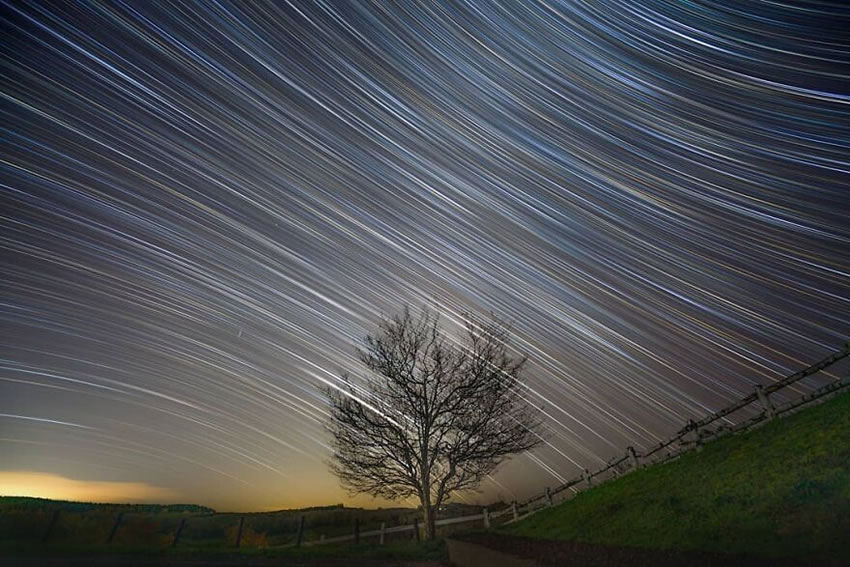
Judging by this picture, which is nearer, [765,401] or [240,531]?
[765,401]

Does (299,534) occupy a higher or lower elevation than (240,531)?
lower

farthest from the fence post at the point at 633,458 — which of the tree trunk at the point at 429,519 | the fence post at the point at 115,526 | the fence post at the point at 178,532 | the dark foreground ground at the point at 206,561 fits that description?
the fence post at the point at 115,526

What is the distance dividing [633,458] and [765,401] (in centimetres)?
553

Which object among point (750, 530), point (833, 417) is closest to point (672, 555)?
point (750, 530)

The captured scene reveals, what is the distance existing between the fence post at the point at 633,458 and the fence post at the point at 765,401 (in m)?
5.23

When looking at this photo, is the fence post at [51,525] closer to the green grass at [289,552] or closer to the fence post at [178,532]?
the green grass at [289,552]

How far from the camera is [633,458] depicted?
54.1 feet

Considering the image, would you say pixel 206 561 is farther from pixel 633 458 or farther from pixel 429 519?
pixel 633 458

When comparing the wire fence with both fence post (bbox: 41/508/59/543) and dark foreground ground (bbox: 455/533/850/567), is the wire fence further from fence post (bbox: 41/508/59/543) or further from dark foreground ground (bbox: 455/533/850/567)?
dark foreground ground (bbox: 455/533/850/567)

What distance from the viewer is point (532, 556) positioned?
6137 millimetres

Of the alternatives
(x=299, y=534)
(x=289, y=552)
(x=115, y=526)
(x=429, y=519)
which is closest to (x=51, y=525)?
(x=115, y=526)

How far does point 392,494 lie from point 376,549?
7.41 ft

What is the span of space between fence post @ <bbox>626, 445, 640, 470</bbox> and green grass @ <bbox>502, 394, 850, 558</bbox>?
15.3 ft

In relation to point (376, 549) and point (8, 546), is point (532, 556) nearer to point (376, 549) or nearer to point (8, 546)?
point (376, 549)
